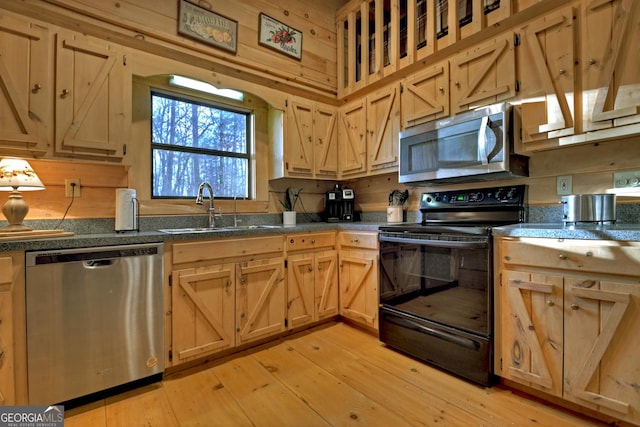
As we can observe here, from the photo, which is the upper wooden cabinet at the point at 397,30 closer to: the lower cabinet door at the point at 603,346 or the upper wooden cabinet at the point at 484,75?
the upper wooden cabinet at the point at 484,75

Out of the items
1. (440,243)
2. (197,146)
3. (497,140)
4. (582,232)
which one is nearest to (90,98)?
(197,146)

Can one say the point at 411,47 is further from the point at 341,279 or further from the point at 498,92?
the point at 341,279

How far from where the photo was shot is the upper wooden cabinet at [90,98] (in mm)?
1831

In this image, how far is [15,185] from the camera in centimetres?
167

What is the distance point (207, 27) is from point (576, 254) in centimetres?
289

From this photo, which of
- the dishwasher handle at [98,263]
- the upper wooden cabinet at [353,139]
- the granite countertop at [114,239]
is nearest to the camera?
the granite countertop at [114,239]

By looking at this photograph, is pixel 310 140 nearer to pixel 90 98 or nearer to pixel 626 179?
pixel 90 98

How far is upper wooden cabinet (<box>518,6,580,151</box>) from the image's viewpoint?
5.76 ft

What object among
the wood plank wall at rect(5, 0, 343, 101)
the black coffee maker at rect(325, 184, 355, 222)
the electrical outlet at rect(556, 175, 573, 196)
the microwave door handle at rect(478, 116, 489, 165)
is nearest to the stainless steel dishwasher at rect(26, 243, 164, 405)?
the wood plank wall at rect(5, 0, 343, 101)

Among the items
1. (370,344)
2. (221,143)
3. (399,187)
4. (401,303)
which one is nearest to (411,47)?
(399,187)

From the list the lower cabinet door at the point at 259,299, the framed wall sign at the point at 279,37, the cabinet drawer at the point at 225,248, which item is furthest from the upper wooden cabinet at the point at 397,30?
the lower cabinet door at the point at 259,299

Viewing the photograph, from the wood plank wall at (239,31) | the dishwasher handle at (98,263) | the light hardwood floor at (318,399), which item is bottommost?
the light hardwood floor at (318,399)

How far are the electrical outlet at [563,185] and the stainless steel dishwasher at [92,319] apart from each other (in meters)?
2.65

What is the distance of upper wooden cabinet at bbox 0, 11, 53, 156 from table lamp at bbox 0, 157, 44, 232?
9 centimetres
